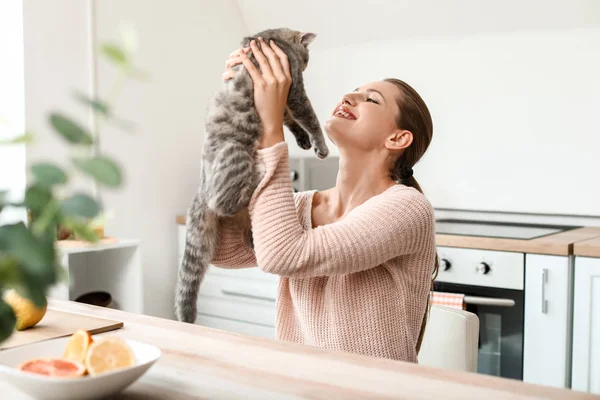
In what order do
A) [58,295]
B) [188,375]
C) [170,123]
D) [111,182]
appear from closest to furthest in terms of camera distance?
[111,182]
[188,375]
[58,295]
[170,123]

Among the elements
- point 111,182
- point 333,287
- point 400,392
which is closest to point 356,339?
point 333,287

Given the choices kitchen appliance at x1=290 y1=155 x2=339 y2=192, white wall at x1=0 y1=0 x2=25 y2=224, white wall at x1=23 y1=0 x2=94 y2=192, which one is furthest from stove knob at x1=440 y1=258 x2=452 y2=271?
white wall at x1=0 y1=0 x2=25 y2=224

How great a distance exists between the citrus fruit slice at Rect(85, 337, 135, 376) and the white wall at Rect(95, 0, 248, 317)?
7.63 ft

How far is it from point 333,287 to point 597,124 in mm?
1887

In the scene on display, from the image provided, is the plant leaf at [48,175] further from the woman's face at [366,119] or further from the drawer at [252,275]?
the drawer at [252,275]

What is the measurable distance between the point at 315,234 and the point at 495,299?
4.43 ft

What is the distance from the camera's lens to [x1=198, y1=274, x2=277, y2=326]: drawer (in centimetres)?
311

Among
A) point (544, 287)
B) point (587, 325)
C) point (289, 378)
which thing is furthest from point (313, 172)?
point (289, 378)

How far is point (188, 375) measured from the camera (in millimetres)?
980

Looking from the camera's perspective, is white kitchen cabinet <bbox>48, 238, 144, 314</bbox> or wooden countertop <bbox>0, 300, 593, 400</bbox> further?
white kitchen cabinet <bbox>48, 238, 144, 314</bbox>

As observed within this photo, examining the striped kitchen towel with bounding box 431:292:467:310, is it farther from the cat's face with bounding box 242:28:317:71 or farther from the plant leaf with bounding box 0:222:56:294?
the plant leaf with bounding box 0:222:56:294

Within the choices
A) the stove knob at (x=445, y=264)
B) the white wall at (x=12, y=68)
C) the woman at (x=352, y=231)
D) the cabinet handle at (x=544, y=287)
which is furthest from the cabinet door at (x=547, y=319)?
the white wall at (x=12, y=68)

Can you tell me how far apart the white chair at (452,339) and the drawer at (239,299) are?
1560 millimetres

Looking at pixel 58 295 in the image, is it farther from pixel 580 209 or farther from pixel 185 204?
pixel 580 209
